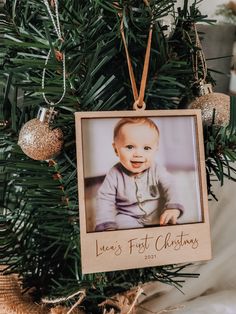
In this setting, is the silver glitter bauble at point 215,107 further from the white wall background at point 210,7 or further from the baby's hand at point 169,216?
the white wall background at point 210,7

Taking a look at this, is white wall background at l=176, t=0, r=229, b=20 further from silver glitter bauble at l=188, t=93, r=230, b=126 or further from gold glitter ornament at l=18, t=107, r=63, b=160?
gold glitter ornament at l=18, t=107, r=63, b=160

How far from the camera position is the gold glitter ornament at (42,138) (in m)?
0.42

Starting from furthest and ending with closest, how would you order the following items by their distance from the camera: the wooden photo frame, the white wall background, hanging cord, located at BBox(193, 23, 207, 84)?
the white wall background
hanging cord, located at BBox(193, 23, 207, 84)
the wooden photo frame

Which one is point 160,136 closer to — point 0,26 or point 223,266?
point 0,26

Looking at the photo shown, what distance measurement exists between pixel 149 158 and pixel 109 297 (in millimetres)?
192

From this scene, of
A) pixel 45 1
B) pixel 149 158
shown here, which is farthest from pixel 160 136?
pixel 45 1

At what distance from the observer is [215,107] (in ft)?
1.59

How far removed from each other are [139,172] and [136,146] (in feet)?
0.09

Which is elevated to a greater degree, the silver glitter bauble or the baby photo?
the silver glitter bauble

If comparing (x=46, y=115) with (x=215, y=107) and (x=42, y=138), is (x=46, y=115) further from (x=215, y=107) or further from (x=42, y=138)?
(x=215, y=107)

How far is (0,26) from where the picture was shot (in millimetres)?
476

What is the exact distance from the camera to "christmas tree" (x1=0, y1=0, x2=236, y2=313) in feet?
1.42

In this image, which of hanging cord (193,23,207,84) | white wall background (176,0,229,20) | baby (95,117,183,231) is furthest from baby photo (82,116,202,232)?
white wall background (176,0,229,20)

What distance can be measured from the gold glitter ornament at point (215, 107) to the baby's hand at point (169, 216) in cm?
11
